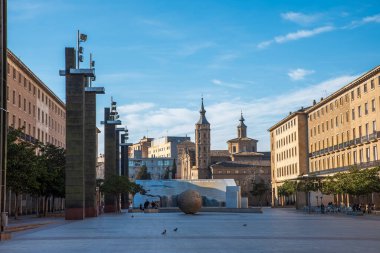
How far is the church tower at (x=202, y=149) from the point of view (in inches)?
7466

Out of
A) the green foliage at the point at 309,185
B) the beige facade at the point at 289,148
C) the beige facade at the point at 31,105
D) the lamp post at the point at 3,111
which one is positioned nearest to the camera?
the lamp post at the point at 3,111

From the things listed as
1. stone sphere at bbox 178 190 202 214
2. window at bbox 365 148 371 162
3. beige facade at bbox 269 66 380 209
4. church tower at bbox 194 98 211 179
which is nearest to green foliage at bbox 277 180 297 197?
beige facade at bbox 269 66 380 209

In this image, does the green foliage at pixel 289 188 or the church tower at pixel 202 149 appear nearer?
the green foliage at pixel 289 188

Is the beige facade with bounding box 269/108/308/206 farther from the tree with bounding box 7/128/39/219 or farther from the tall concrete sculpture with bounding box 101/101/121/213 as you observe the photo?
the tree with bounding box 7/128/39/219

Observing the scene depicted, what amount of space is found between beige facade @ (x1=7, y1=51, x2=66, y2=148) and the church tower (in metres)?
87.5

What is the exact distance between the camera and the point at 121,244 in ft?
70.0

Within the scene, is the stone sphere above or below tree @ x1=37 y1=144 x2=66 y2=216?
below

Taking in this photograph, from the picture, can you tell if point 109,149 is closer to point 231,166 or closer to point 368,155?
point 368,155

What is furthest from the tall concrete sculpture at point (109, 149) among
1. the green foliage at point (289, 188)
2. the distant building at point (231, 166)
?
the distant building at point (231, 166)

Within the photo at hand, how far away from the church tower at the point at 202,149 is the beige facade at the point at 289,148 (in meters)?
48.4

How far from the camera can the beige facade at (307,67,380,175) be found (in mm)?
78938

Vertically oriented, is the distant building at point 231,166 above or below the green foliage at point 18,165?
above

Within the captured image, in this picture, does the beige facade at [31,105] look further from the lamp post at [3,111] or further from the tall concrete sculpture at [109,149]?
the lamp post at [3,111]

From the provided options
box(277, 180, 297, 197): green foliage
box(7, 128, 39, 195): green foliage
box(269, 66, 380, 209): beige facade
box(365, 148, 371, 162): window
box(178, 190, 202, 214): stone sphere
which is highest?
box(269, 66, 380, 209): beige facade
